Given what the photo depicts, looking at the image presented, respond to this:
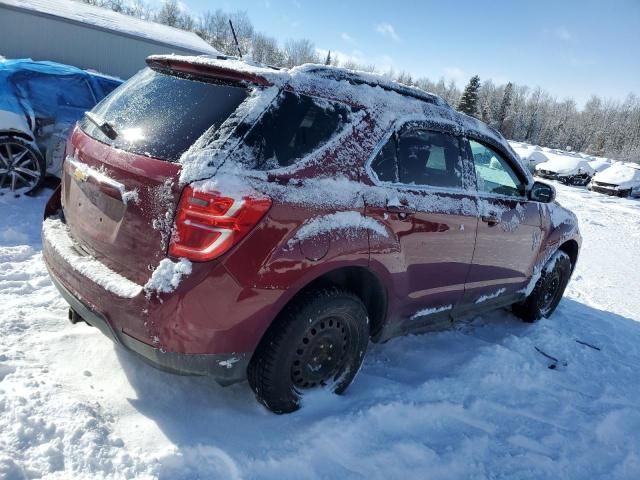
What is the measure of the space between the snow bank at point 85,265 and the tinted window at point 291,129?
2.74 feet

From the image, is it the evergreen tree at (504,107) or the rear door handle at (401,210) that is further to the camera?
the evergreen tree at (504,107)

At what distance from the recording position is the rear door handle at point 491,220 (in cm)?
341

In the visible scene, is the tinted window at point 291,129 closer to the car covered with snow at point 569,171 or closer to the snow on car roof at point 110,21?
the snow on car roof at point 110,21

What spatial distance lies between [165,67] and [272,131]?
0.88 meters

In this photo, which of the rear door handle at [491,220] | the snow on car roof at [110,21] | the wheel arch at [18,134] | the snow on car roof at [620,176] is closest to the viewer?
the rear door handle at [491,220]

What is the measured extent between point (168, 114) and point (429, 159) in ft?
5.37

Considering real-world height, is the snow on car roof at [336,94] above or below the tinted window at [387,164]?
above

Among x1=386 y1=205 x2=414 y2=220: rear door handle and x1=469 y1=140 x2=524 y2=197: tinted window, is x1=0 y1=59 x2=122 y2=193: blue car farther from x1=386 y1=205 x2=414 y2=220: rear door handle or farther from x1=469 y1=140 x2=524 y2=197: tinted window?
x1=469 y1=140 x2=524 y2=197: tinted window

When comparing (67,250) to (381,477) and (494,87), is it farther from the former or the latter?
(494,87)

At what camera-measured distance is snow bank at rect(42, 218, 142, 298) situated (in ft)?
7.18

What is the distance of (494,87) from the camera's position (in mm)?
120688

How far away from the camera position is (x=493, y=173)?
373cm

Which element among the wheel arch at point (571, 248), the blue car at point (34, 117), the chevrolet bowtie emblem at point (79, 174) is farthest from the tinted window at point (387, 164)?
the blue car at point (34, 117)

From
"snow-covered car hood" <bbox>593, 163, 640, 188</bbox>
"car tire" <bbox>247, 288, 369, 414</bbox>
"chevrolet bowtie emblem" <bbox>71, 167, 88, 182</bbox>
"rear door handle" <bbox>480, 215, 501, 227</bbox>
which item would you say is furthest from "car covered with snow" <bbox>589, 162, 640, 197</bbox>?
"chevrolet bowtie emblem" <bbox>71, 167, 88, 182</bbox>
